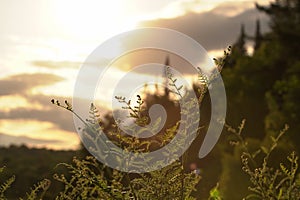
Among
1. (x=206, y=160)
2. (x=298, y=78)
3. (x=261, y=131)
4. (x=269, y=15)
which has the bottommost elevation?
(x=206, y=160)

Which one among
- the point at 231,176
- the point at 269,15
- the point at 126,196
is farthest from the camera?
the point at 269,15

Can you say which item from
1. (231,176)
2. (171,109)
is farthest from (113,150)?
(171,109)

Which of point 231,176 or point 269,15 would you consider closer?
point 231,176

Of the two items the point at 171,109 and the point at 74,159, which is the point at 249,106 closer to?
the point at 171,109

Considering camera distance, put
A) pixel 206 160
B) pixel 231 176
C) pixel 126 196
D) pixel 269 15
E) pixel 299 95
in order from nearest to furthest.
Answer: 1. pixel 126 196
2. pixel 231 176
3. pixel 299 95
4. pixel 269 15
5. pixel 206 160

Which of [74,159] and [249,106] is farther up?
[74,159]

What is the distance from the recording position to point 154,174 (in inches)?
142

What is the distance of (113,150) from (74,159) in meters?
0.23

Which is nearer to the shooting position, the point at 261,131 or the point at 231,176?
the point at 231,176

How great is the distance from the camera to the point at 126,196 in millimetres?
3434

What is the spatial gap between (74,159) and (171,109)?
49.1m

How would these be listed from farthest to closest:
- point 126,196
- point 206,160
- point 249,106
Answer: point 206,160
point 249,106
point 126,196

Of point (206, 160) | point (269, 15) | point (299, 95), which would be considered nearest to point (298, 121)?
point (299, 95)

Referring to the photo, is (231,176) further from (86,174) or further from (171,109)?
(171,109)
